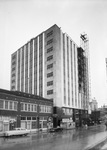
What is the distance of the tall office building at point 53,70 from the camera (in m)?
71.9

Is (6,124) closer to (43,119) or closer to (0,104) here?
(0,104)

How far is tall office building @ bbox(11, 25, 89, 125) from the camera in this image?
7194cm

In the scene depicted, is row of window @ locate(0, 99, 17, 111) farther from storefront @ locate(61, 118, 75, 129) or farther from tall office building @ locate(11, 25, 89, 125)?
storefront @ locate(61, 118, 75, 129)

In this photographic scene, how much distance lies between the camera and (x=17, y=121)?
152ft

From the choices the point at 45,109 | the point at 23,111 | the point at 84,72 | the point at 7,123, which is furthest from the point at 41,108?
the point at 84,72

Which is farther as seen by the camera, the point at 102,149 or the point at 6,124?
the point at 6,124

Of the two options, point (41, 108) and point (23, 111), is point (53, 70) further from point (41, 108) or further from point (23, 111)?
point (23, 111)

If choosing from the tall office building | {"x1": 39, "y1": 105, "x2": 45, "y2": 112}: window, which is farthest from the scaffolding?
{"x1": 39, "y1": 105, "x2": 45, "y2": 112}: window

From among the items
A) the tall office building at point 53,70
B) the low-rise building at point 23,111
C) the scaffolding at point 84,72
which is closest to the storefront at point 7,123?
the low-rise building at point 23,111

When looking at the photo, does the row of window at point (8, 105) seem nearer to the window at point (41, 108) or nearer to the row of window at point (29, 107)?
the row of window at point (29, 107)

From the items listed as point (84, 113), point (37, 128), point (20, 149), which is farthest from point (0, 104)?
point (84, 113)

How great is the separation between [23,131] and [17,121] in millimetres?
7588

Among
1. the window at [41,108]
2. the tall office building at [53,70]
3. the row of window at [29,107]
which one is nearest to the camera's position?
the row of window at [29,107]

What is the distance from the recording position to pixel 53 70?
7250 cm
